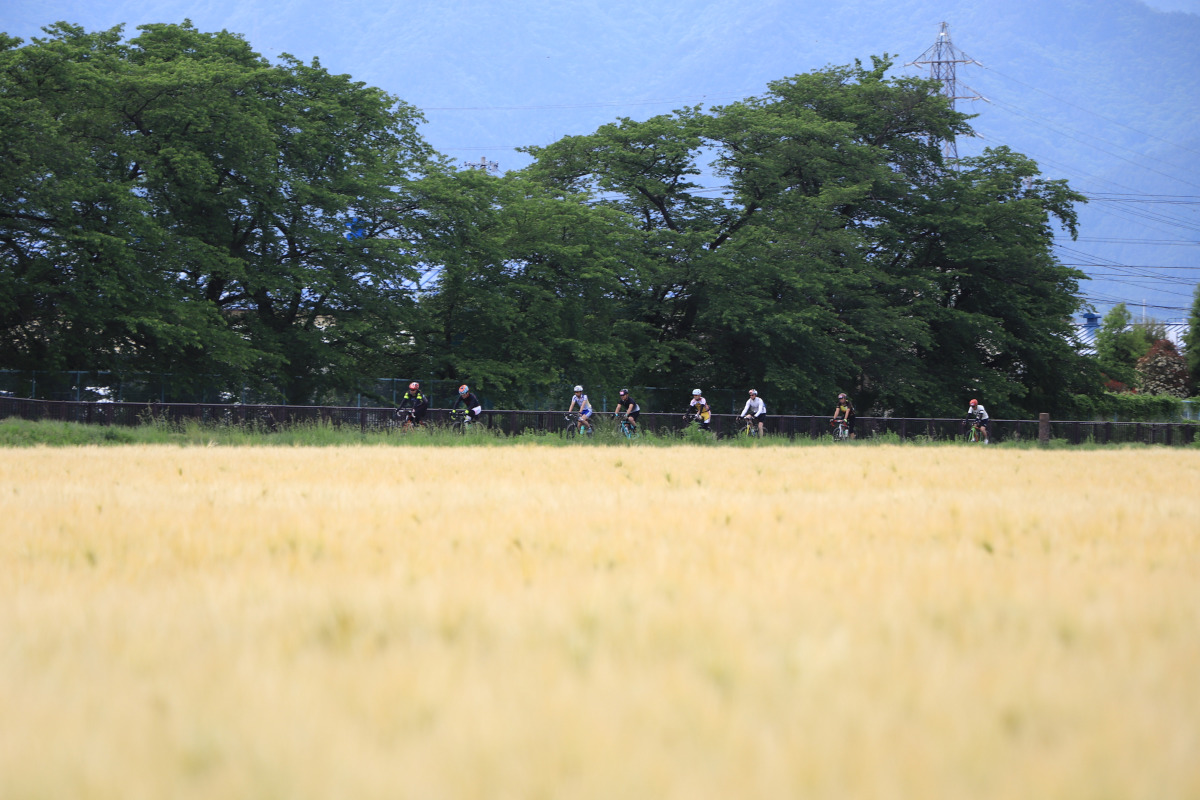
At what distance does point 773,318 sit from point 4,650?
4426 centimetres

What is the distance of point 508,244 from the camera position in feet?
151

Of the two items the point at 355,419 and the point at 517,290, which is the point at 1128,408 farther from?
the point at 355,419

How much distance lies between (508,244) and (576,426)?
17782 mm

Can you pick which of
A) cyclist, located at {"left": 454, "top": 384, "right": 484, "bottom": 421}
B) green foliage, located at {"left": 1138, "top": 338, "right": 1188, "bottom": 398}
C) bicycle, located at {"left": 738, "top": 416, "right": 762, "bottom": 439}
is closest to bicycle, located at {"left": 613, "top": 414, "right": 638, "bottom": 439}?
cyclist, located at {"left": 454, "top": 384, "right": 484, "bottom": 421}

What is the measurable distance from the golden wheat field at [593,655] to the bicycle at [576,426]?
2030 centimetres

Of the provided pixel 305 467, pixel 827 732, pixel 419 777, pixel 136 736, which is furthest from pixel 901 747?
pixel 305 467

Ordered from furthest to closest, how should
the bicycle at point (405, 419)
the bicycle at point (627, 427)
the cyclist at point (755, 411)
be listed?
the cyclist at point (755, 411), the bicycle at point (627, 427), the bicycle at point (405, 419)

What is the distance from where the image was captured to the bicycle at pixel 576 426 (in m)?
28.8

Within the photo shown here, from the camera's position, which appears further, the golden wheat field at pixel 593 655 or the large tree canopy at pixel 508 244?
the large tree canopy at pixel 508 244

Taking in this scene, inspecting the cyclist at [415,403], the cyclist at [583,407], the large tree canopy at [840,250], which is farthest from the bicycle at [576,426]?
the large tree canopy at [840,250]

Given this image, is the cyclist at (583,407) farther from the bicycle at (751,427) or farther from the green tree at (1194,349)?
the green tree at (1194,349)

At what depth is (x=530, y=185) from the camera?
47.8 metres

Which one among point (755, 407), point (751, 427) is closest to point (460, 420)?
point (755, 407)

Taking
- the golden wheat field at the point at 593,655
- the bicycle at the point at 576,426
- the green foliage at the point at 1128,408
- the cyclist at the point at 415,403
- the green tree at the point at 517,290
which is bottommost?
the golden wheat field at the point at 593,655
